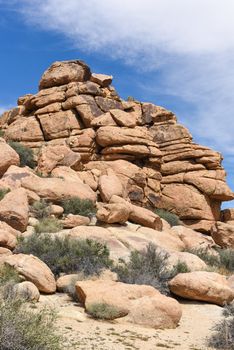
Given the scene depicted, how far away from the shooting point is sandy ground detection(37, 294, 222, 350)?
25.5 ft

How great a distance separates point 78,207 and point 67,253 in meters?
5.59

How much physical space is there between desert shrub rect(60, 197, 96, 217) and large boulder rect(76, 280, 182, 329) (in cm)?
878

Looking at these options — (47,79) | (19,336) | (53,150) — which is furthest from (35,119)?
(19,336)

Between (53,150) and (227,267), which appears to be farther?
(53,150)

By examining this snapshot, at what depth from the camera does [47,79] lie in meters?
31.7

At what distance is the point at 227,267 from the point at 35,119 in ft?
56.3

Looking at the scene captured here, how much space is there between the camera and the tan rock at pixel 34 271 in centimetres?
1106

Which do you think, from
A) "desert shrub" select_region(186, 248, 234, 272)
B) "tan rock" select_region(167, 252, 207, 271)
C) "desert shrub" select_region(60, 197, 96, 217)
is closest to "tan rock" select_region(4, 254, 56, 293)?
"tan rock" select_region(167, 252, 207, 271)

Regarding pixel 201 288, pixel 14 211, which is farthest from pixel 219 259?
pixel 14 211

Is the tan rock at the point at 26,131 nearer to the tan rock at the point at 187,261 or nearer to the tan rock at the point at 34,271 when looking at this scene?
the tan rock at the point at 187,261

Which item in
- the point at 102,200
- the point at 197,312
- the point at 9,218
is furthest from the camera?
the point at 102,200

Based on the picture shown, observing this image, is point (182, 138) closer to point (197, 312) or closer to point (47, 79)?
point (47, 79)

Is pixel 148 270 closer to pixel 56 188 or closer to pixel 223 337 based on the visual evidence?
pixel 223 337

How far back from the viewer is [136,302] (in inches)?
388
